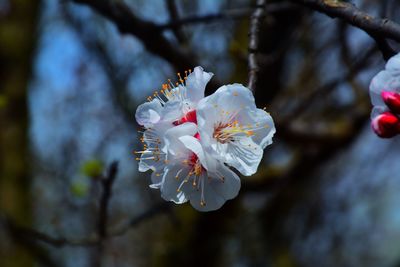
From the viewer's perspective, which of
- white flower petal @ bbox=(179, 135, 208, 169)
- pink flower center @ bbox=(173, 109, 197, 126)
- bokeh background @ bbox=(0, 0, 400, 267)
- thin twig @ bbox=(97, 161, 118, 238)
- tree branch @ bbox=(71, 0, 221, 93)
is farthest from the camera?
bokeh background @ bbox=(0, 0, 400, 267)

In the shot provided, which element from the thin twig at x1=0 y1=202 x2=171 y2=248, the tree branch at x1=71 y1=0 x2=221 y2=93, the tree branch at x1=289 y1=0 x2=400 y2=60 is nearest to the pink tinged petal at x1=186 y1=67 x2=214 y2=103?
the tree branch at x1=289 y1=0 x2=400 y2=60

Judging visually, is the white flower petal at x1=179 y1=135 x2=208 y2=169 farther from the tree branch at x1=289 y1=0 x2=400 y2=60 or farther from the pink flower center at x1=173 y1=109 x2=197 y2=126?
the tree branch at x1=289 y1=0 x2=400 y2=60

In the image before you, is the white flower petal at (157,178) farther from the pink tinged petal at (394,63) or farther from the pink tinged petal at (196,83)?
the pink tinged petal at (394,63)

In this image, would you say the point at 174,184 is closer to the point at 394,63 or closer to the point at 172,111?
the point at 172,111

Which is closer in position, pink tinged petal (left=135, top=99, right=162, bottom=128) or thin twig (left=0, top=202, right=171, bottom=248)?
pink tinged petal (left=135, top=99, right=162, bottom=128)

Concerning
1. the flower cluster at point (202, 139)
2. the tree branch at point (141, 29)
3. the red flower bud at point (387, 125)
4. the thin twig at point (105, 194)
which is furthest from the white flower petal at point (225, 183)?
the tree branch at point (141, 29)

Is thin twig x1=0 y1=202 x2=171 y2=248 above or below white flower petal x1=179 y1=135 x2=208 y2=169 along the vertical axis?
below

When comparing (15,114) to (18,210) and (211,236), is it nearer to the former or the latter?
(18,210)

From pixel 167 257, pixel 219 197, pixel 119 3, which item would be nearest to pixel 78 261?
pixel 167 257
